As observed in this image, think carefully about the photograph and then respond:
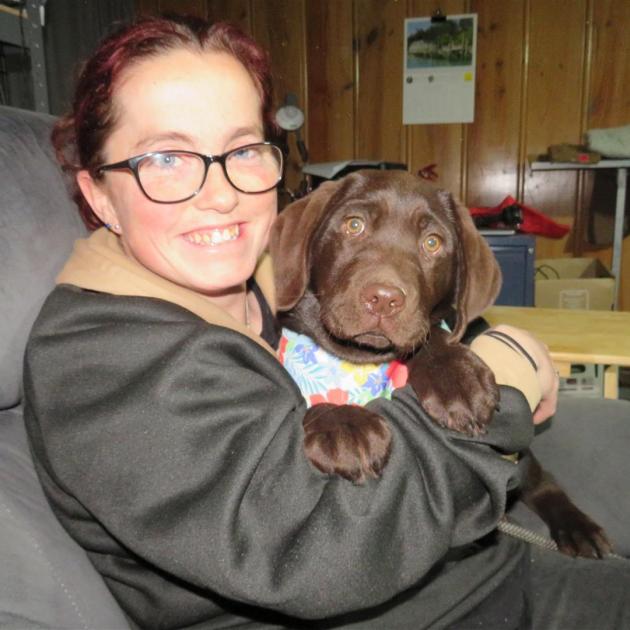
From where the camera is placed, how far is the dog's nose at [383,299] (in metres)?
1.31

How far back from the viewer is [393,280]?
1354 millimetres

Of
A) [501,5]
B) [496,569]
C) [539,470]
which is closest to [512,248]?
[501,5]

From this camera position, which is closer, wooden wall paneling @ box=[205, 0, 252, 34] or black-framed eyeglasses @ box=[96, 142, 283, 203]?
black-framed eyeglasses @ box=[96, 142, 283, 203]

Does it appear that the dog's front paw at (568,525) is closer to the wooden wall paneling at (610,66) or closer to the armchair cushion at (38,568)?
the armchair cushion at (38,568)

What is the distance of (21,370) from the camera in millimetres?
1136

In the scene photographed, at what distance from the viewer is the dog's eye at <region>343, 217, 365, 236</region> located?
1.56m

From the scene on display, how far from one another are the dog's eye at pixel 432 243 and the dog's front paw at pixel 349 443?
1.87ft

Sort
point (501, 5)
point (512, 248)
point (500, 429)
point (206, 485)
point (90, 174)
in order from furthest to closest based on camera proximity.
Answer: point (501, 5) < point (512, 248) < point (90, 174) < point (500, 429) < point (206, 485)

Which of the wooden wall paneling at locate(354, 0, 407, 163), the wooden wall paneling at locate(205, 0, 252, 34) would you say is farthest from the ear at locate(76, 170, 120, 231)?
the wooden wall paneling at locate(205, 0, 252, 34)

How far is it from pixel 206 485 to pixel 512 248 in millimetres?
3523

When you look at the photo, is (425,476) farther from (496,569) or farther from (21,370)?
(21,370)

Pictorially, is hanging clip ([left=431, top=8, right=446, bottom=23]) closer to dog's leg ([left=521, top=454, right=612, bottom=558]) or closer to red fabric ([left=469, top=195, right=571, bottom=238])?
red fabric ([left=469, top=195, right=571, bottom=238])

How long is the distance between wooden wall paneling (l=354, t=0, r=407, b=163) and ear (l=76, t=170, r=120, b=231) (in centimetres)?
405

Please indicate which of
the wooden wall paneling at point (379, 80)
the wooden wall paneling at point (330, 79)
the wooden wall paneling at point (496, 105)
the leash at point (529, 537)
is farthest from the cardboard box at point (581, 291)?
the leash at point (529, 537)
